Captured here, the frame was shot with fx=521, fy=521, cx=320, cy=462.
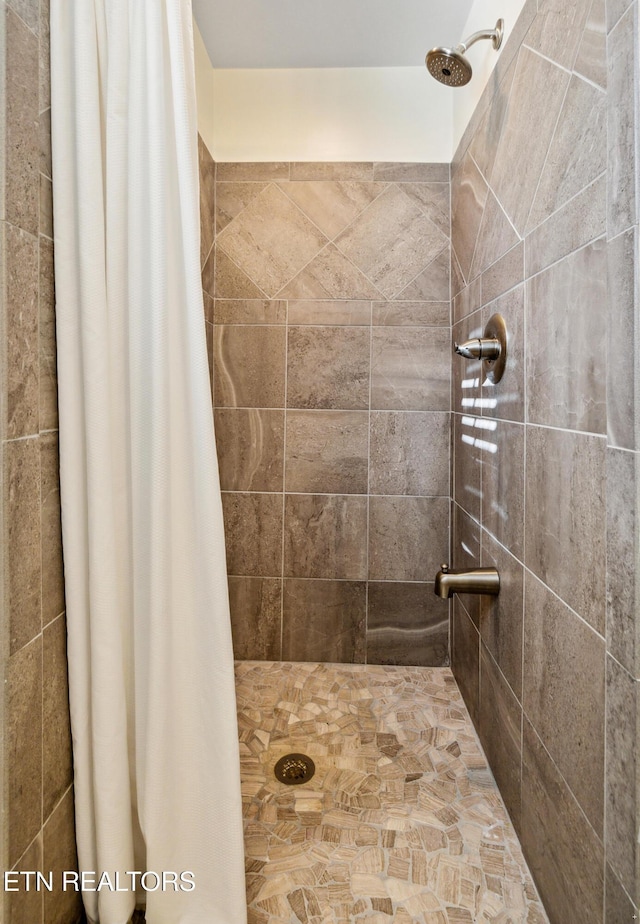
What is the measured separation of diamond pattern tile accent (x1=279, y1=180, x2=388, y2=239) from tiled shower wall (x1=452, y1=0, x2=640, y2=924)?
1.81 ft

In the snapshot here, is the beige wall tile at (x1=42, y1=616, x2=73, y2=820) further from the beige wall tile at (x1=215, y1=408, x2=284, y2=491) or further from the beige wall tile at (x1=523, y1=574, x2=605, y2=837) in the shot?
the beige wall tile at (x1=215, y1=408, x2=284, y2=491)

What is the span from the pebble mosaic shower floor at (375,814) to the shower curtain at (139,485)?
224 mm

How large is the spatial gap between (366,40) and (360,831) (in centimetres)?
240

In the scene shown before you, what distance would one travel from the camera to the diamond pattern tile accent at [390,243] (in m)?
1.95

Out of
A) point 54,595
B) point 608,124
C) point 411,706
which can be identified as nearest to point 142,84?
point 608,124

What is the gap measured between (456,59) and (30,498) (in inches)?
58.3

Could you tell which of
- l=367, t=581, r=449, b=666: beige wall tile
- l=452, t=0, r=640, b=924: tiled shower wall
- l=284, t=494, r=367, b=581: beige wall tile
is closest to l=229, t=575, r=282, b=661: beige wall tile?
l=284, t=494, r=367, b=581: beige wall tile

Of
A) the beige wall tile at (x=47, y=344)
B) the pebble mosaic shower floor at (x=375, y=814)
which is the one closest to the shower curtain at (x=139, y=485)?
the beige wall tile at (x=47, y=344)

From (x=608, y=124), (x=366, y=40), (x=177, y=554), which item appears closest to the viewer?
(x=608, y=124)

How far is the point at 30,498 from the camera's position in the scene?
0.84 metres

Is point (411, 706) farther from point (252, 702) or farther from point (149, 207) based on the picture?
point (149, 207)

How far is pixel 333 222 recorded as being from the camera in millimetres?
1957

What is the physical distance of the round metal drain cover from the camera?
1.36 meters

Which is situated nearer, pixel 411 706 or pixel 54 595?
pixel 54 595
